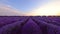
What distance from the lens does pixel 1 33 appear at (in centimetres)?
203

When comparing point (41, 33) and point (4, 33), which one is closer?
point (4, 33)

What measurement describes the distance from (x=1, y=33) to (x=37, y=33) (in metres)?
1.32

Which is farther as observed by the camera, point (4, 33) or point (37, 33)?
point (37, 33)

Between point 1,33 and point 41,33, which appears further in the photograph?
point 41,33

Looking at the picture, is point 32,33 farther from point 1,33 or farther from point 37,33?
point 1,33

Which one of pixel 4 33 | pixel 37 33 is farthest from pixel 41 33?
pixel 4 33

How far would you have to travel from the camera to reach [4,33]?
204 centimetres

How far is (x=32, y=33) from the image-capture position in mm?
3229

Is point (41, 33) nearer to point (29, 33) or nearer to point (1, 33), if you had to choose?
point (29, 33)

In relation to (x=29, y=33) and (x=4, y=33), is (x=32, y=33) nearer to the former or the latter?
(x=29, y=33)

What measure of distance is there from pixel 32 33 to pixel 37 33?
0.11 metres

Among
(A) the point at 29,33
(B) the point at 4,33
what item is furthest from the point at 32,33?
(B) the point at 4,33

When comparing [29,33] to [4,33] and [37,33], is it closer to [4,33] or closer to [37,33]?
[37,33]

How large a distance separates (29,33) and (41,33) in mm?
272
